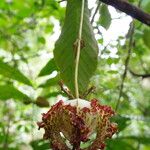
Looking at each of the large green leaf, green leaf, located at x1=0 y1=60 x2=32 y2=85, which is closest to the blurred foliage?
green leaf, located at x1=0 y1=60 x2=32 y2=85

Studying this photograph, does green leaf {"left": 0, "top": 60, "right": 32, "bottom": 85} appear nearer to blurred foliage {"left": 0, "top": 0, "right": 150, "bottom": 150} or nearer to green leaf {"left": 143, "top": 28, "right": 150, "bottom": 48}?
blurred foliage {"left": 0, "top": 0, "right": 150, "bottom": 150}

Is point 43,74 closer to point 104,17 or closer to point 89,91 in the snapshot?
point 104,17

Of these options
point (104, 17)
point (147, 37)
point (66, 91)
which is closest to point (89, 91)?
point (66, 91)

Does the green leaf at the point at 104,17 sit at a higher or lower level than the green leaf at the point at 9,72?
higher

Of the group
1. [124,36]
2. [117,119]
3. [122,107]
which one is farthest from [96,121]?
[122,107]

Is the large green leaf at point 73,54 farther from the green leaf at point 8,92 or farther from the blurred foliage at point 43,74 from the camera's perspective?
the green leaf at point 8,92

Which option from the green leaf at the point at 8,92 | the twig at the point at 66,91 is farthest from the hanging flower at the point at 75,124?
the green leaf at the point at 8,92
